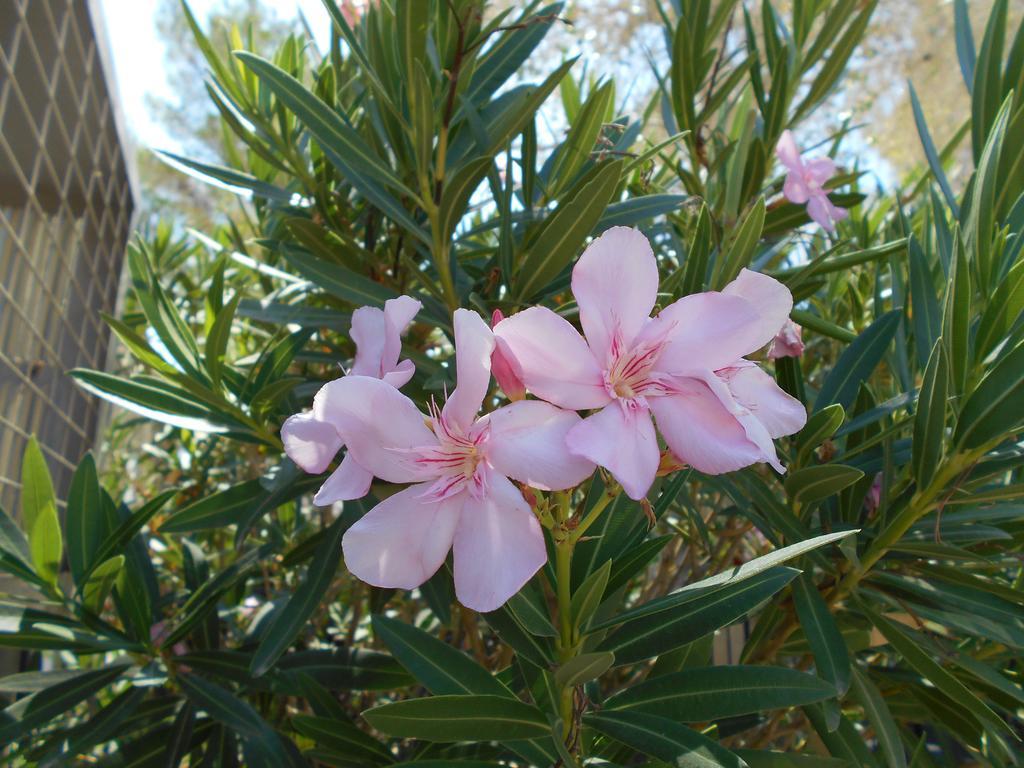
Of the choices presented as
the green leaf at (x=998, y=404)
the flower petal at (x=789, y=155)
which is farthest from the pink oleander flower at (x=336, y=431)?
the flower petal at (x=789, y=155)

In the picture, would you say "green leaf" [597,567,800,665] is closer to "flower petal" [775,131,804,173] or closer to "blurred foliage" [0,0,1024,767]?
"blurred foliage" [0,0,1024,767]

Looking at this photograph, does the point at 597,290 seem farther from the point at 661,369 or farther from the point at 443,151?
the point at 443,151

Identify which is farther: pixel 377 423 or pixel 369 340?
pixel 369 340

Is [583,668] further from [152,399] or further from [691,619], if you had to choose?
[152,399]

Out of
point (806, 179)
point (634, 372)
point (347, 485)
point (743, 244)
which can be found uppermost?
point (806, 179)

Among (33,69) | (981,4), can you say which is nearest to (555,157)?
(33,69)

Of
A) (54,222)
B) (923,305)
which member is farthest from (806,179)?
(54,222)

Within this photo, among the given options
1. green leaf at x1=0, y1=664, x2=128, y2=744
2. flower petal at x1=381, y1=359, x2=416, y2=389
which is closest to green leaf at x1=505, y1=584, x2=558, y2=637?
flower petal at x1=381, y1=359, x2=416, y2=389
